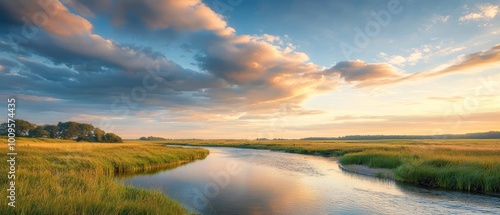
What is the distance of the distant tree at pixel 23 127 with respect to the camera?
7819cm

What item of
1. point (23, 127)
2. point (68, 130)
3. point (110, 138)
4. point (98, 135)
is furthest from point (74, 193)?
point (68, 130)

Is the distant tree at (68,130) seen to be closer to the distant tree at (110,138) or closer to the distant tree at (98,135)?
the distant tree at (98,135)

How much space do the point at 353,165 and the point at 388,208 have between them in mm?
20158

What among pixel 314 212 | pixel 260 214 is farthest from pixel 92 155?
pixel 314 212

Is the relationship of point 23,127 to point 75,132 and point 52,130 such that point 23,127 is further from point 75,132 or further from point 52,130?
point 75,132

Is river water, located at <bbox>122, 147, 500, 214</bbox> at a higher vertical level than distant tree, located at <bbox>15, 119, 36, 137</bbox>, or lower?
lower

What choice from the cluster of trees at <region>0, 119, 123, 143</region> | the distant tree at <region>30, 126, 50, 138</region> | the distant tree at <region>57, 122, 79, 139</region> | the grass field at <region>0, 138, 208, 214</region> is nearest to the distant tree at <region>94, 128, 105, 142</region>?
the cluster of trees at <region>0, 119, 123, 143</region>

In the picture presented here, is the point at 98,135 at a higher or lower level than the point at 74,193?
higher

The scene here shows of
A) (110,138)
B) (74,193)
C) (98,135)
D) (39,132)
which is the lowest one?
(74,193)

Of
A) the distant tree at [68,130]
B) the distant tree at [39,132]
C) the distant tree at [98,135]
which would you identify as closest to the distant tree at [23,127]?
the distant tree at [39,132]

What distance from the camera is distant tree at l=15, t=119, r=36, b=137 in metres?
78.2

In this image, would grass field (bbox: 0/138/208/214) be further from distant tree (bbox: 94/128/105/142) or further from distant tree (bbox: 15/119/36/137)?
distant tree (bbox: 94/128/105/142)

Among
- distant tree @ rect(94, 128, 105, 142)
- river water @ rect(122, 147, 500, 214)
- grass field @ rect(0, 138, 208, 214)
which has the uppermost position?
distant tree @ rect(94, 128, 105, 142)

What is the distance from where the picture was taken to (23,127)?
81.2m
